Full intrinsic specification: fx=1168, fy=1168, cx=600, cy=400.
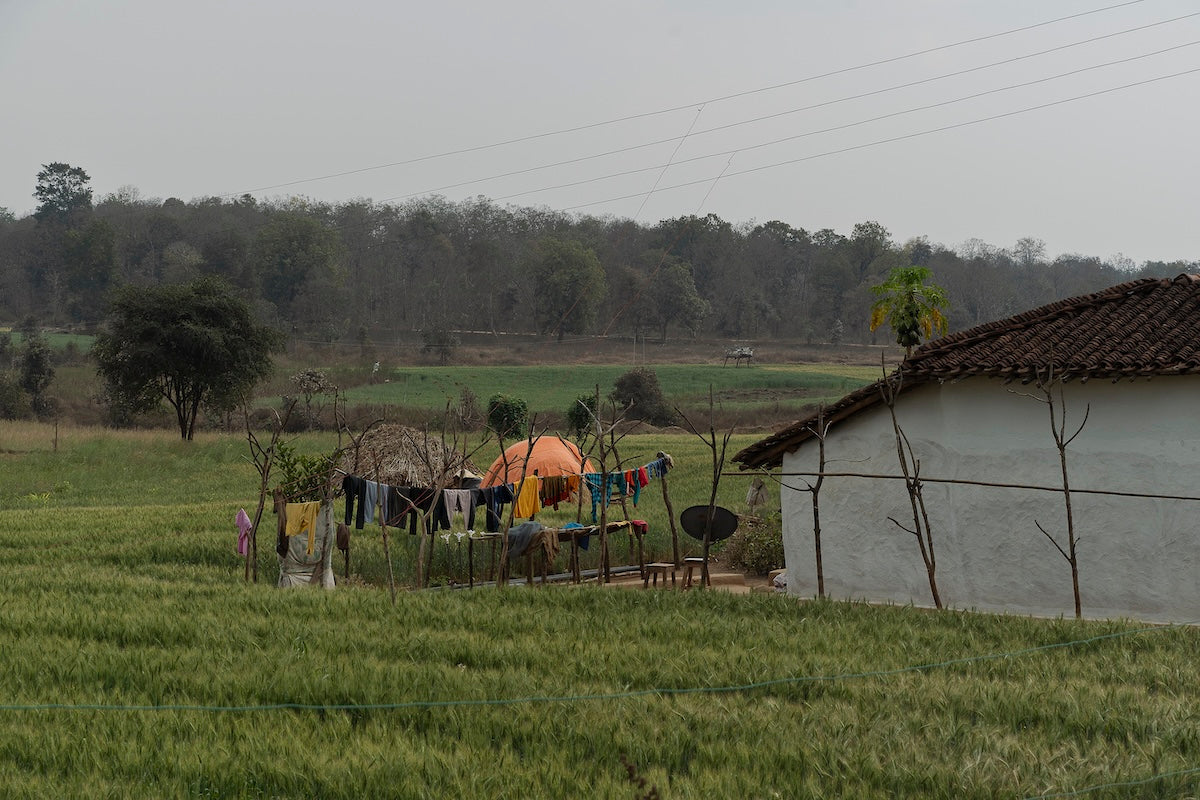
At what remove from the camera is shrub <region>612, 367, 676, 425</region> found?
54.9 m

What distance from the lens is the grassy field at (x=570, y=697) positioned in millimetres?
7457

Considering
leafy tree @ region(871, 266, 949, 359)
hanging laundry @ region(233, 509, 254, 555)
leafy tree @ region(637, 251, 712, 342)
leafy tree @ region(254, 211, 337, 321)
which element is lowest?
hanging laundry @ region(233, 509, 254, 555)

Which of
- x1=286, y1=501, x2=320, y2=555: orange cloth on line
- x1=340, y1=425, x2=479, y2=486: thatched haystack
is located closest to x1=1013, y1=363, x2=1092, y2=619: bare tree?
x1=286, y1=501, x2=320, y2=555: orange cloth on line

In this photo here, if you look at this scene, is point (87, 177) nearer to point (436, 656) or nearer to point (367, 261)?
point (367, 261)

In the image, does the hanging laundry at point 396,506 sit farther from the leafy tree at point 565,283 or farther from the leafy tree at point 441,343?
the leafy tree at point 441,343

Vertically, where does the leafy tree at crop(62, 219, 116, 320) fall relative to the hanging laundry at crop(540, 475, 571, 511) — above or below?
above

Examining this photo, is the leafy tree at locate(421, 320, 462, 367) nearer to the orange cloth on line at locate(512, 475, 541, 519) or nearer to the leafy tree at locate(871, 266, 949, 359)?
the leafy tree at locate(871, 266, 949, 359)

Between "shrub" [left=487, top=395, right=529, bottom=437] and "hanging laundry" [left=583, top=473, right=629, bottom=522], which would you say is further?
"shrub" [left=487, top=395, right=529, bottom=437]

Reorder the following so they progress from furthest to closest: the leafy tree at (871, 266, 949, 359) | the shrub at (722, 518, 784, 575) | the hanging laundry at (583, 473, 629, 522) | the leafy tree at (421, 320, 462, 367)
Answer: the leafy tree at (421, 320, 462, 367) < the leafy tree at (871, 266, 949, 359) < the shrub at (722, 518, 784, 575) < the hanging laundry at (583, 473, 629, 522)

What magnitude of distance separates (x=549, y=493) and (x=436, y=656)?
10430mm

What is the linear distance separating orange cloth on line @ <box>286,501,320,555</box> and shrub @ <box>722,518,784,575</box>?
856 centimetres

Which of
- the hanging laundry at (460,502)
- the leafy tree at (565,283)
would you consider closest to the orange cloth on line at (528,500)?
the hanging laundry at (460,502)

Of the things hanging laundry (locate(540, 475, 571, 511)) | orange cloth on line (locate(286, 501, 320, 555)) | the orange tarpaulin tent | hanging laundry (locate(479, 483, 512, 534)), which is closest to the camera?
orange cloth on line (locate(286, 501, 320, 555))

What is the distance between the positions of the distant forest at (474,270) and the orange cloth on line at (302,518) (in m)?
59.3
